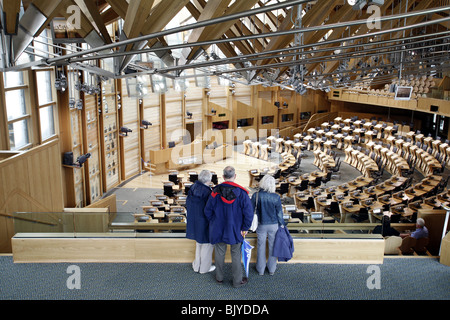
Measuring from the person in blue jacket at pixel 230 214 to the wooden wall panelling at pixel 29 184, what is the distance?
3.10 metres

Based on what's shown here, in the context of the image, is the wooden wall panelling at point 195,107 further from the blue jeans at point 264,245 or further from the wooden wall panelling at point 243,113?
the blue jeans at point 264,245

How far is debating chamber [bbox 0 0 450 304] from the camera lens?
4.78 m

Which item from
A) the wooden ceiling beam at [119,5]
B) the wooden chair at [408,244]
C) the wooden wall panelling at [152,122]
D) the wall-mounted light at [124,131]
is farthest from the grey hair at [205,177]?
the wooden wall panelling at [152,122]

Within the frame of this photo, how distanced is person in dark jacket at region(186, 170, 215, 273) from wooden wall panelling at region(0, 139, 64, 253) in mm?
2760

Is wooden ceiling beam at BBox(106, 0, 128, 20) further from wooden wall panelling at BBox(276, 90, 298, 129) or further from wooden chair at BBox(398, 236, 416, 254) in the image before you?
wooden wall panelling at BBox(276, 90, 298, 129)

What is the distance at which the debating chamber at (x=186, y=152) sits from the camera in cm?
478

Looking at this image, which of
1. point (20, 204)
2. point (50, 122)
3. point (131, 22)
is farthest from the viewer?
point (50, 122)

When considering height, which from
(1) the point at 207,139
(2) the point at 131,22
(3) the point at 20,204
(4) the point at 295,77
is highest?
(2) the point at 131,22

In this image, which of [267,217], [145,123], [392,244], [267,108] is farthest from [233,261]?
[267,108]

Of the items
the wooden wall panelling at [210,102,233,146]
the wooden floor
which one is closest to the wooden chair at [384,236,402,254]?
the wooden floor
